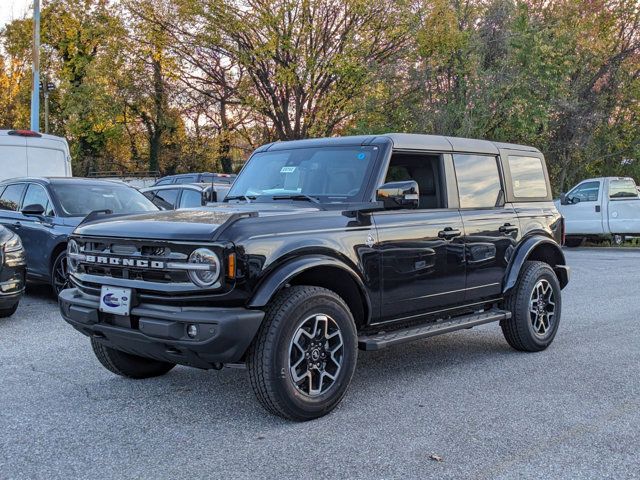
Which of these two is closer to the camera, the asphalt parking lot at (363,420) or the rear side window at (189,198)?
the asphalt parking lot at (363,420)

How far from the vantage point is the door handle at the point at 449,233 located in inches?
212

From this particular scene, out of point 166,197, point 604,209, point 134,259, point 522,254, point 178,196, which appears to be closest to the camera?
point 134,259

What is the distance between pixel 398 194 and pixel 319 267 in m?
0.83

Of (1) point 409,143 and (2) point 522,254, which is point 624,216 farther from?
(1) point 409,143

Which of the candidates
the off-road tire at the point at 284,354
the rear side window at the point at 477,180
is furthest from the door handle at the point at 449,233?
the off-road tire at the point at 284,354

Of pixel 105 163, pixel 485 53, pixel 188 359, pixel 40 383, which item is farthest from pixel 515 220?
pixel 105 163

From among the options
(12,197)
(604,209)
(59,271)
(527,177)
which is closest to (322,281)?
(527,177)

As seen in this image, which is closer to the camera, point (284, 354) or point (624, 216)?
point (284, 354)

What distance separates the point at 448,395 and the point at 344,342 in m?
0.99

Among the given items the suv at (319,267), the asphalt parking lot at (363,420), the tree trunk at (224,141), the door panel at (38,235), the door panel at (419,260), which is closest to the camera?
the asphalt parking lot at (363,420)

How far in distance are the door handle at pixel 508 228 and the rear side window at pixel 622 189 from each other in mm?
13483

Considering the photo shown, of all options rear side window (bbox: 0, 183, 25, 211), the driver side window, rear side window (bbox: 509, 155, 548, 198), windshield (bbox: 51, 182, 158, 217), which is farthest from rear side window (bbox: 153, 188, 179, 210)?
the driver side window

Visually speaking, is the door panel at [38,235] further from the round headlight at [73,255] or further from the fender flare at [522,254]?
the fender flare at [522,254]

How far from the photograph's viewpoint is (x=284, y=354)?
13.7 feet
